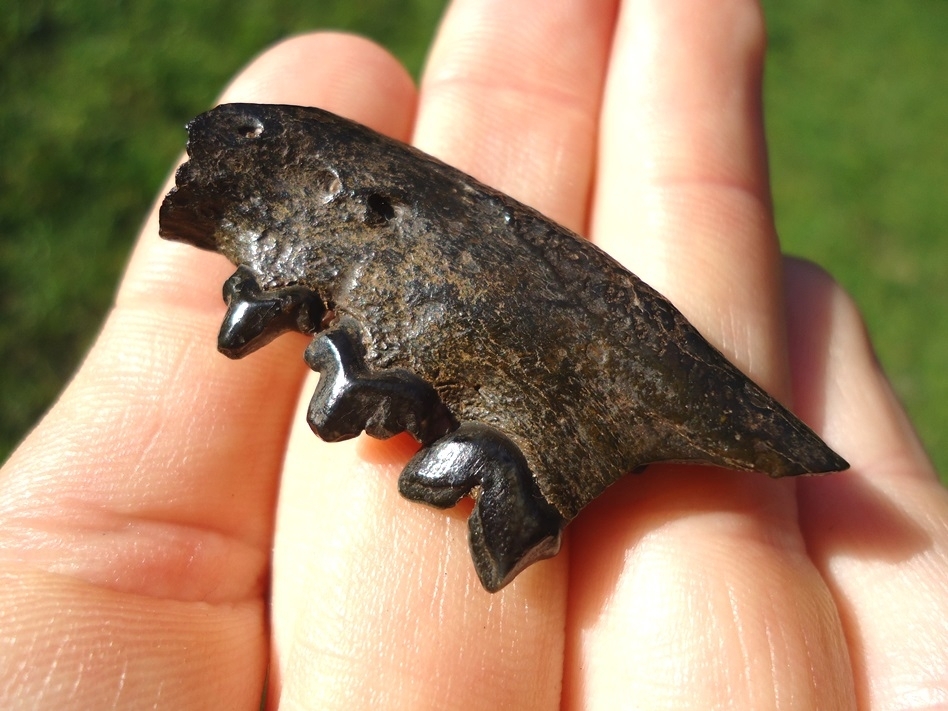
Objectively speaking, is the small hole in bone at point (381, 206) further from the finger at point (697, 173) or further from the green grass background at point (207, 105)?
the green grass background at point (207, 105)

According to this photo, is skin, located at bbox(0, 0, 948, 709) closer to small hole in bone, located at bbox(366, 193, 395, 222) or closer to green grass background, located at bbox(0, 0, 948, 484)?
small hole in bone, located at bbox(366, 193, 395, 222)

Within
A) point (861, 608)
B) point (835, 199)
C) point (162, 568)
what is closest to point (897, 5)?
point (835, 199)

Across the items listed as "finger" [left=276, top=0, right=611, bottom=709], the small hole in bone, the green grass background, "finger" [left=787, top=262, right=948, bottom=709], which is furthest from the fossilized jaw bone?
the green grass background

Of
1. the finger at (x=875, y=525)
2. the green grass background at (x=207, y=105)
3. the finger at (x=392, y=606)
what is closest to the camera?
the finger at (x=392, y=606)

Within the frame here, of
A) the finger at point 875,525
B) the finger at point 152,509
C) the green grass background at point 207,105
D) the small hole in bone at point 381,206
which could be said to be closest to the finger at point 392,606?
the finger at point 152,509

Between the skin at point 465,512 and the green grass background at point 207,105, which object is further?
the green grass background at point 207,105

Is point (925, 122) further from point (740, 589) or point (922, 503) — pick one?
point (740, 589)

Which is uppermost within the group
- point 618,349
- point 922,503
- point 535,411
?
point 618,349
